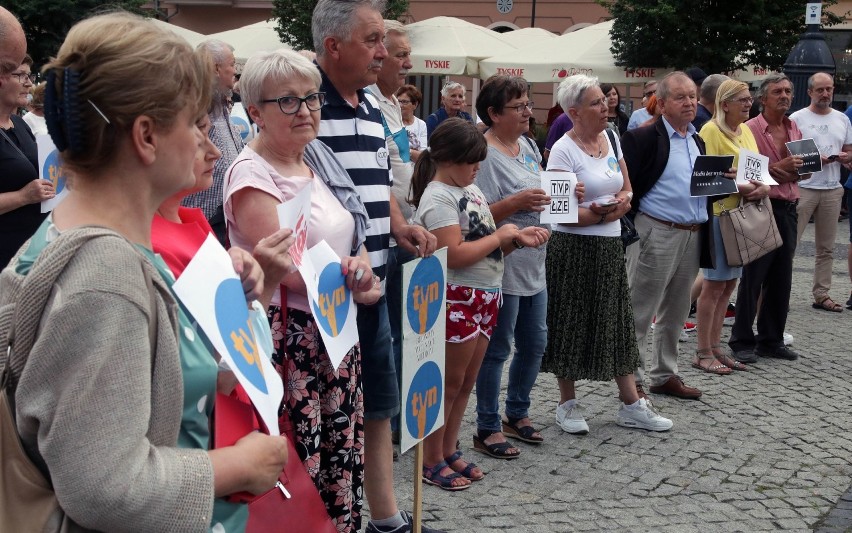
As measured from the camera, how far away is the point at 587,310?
582 cm

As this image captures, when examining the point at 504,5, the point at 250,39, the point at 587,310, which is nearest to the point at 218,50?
the point at 587,310

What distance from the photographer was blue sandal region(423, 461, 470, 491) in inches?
193

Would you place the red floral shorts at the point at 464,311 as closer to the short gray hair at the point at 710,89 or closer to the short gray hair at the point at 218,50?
the short gray hair at the point at 218,50

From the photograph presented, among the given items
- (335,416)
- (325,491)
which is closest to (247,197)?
(335,416)

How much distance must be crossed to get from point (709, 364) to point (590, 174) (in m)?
2.30

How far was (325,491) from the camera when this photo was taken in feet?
11.3

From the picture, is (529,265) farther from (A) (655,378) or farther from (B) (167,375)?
(B) (167,375)

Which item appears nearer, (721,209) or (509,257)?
(509,257)

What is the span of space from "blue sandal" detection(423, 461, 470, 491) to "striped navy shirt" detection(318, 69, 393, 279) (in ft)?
4.70

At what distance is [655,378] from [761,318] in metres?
1.60

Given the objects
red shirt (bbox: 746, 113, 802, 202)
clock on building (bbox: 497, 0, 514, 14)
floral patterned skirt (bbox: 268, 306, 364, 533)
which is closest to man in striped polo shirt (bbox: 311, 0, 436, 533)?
floral patterned skirt (bbox: 268, 306, 364, 533)

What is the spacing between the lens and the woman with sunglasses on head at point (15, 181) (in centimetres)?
452

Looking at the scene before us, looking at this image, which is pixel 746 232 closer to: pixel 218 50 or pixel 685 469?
pixel 685 469

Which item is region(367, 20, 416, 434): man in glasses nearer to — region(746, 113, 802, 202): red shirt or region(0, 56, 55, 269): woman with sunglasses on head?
region(0, 56, 55, 269): woman with sunglasses on head
